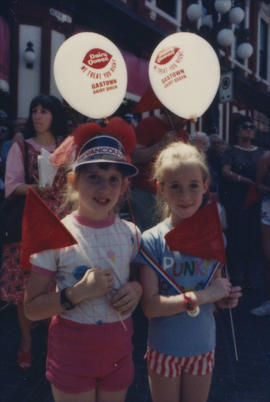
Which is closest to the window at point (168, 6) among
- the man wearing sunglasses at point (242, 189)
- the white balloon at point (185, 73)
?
the man wearing sunglasses at point (242, 189)

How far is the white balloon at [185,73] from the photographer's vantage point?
1.91 metres

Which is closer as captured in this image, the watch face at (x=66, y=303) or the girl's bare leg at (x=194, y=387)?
the watch face at (x=66, y=303)

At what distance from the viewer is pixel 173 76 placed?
1.92 metres

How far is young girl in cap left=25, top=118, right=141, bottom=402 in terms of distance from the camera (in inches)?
56.4

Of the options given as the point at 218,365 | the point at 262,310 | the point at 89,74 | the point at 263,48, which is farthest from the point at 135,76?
the point at 263,48

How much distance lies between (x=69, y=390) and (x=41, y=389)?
3.81 feet

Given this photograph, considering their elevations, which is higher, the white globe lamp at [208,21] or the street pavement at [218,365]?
the white globe lamp at [208,21]

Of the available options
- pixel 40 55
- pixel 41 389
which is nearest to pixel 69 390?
pixel 41 389

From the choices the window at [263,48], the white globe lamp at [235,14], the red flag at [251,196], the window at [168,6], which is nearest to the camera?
the red flag at [251,196]

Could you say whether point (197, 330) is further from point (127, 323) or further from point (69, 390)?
point (69, 390)

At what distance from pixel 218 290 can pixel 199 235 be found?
221mm

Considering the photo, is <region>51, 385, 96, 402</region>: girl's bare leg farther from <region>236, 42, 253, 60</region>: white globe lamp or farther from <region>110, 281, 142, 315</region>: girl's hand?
<region>236, 42, 253, 60</region>: white globe lamp

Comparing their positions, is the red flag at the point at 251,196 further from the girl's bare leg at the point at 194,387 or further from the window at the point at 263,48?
the window at the point at 263,48

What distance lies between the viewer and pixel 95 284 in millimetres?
1394
